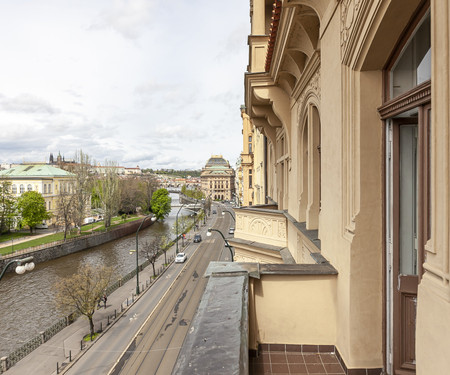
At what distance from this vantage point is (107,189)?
5053 cm

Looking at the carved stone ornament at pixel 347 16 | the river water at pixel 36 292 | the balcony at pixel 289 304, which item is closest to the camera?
the carved stone ornament at pixel 347 16

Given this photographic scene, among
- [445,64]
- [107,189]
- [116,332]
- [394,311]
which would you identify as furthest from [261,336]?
[107,189]

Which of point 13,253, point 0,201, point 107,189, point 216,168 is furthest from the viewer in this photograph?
point 216,168

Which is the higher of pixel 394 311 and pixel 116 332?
pixel 394 311

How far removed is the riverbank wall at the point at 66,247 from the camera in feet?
104

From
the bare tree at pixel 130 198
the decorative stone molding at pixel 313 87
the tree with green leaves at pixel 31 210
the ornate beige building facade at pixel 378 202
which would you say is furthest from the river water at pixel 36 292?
the bare tree at pixel 130 198

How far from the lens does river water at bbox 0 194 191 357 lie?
17.7 m

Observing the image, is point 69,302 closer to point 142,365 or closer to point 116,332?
point 116,332

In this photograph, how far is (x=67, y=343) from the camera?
51.3 ft

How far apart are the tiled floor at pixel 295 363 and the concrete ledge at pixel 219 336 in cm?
90

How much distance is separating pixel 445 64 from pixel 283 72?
211 inches

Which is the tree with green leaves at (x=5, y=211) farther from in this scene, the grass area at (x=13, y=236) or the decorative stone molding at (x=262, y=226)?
the decorative stone molding at (x=262, y=226)

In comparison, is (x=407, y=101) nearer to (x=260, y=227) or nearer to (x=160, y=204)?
(x=260, y=227)

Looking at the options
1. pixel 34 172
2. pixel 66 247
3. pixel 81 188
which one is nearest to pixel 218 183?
pixel 34 172
